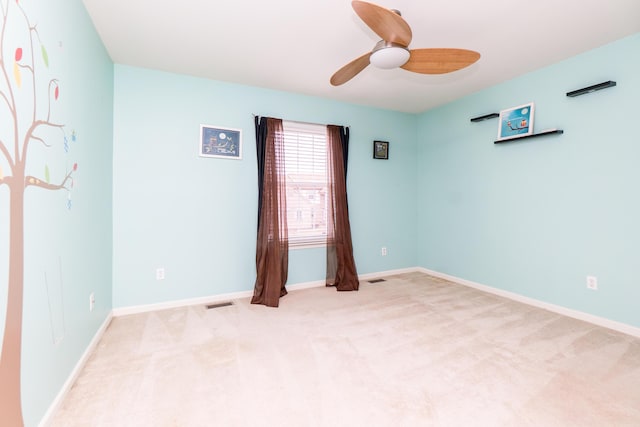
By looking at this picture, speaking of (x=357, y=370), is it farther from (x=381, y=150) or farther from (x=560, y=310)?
(x=381, y=150)

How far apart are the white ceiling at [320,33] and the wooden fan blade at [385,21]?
16.4 inches

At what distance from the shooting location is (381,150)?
4066 millimetres

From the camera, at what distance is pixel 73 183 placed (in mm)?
1771

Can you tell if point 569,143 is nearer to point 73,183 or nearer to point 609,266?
point 609,266

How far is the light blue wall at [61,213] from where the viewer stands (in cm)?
122

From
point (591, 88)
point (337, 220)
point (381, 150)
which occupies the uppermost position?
point (591, 88)

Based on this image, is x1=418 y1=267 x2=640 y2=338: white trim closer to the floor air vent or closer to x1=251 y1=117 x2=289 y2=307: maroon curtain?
x1=251 y1=117 x2=289 y2=307: maroon curtain

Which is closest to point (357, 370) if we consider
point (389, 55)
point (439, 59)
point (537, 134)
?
point (389, 55)

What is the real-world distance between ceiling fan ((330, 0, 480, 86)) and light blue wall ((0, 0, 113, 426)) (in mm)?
1572

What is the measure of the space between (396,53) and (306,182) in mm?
2019

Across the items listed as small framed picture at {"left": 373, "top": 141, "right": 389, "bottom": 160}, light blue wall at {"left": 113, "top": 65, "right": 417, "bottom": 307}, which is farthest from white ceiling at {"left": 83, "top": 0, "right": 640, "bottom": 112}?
small framed picture at {"left": 373, "top": 141, "right": 389, "bottom": 160}

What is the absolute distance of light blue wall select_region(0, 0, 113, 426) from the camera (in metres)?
1.22

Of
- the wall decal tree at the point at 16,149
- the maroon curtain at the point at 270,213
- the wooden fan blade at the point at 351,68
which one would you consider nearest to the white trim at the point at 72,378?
the wall decal tree at the point at 16,149

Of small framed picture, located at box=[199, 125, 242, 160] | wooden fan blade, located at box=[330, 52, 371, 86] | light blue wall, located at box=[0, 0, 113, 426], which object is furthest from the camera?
small framed picture, located at box=[199, 125, 242, 160]
